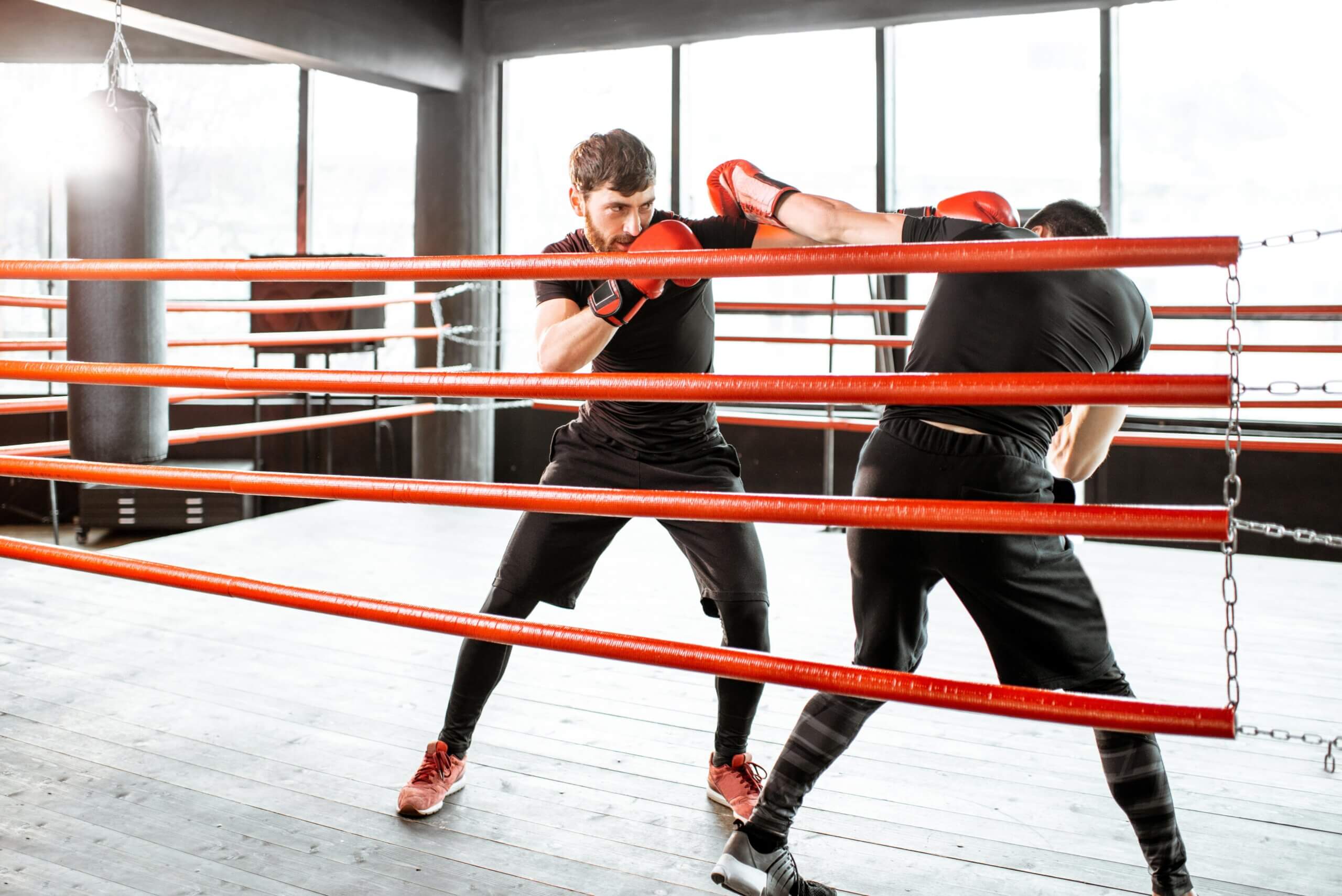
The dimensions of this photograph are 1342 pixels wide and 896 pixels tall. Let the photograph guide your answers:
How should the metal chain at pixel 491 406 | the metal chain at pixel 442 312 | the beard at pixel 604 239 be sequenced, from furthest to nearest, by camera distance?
the metal chain at pixel 491 406, the metal chain at pixel 442 312, the beard at pixel 604 239

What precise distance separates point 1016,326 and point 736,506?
458 millimetres

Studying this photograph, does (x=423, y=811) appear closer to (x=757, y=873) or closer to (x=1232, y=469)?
(x=757, y=873)

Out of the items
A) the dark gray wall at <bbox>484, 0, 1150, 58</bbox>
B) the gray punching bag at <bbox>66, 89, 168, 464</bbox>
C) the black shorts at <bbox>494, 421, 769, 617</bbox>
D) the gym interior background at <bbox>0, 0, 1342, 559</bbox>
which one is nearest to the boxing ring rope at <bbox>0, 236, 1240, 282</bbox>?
the black shorts at <bbox>494, 421, 769, 617</bbox>

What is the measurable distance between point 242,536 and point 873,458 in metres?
3.24

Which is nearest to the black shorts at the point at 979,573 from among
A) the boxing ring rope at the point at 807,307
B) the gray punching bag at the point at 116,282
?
the boxing ring rope at the point at 807,307

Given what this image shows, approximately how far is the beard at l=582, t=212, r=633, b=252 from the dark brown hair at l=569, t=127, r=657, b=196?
0.06 metres

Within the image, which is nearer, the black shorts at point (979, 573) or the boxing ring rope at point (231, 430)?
the black shorts at point (979, 573)

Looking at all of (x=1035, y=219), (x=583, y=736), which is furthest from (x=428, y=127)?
(x=1035, y=219)

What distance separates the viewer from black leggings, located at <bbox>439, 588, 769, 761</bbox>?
188 centimetres

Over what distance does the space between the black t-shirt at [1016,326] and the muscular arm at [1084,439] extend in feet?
0.47

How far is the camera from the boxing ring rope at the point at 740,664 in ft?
4.17

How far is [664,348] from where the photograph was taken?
189 centimetres

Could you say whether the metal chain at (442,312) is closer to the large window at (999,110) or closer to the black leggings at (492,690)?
the black leggings at (492,690)

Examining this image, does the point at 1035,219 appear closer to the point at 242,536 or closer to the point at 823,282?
the point at 242,536
